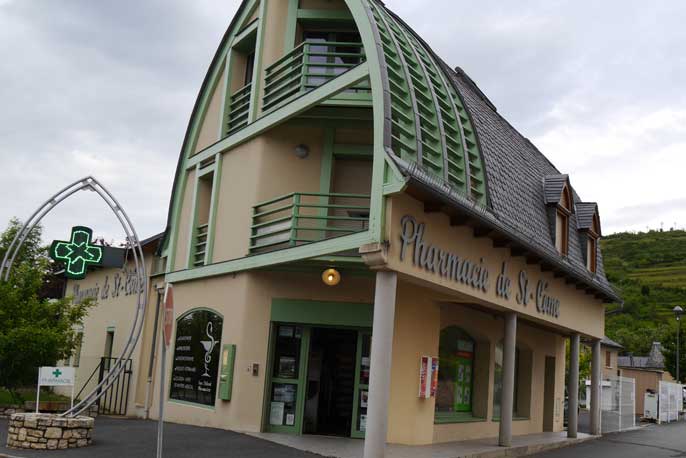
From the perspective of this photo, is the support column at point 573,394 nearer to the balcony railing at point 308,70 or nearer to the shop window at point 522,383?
the shop window at point 522,383

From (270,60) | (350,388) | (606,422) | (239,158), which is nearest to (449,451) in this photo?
(350,388)

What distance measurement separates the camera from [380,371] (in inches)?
422

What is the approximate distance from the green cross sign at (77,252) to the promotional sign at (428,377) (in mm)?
7444

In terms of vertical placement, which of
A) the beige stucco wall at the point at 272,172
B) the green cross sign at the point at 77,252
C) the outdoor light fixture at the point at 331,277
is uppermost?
the beige stucco wall at the point at 272,172

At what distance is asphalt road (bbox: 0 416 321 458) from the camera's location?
10766mm

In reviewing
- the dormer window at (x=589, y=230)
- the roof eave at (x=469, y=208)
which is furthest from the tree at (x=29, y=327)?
the dormer window at (x=589, y=230)

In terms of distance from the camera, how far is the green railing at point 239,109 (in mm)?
16328

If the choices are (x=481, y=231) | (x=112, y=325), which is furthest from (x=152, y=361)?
(x=481, y=231)

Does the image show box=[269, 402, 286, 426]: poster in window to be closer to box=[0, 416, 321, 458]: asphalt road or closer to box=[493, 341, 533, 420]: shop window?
box=[0, 416, 321, 458]: asphalt road

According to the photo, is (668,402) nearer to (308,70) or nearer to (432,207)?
(432,207)

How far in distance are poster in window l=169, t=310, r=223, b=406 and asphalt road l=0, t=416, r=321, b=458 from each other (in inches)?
42.2

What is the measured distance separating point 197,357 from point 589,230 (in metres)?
12.7

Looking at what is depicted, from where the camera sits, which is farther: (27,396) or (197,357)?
(27,396)

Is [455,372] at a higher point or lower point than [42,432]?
higher
